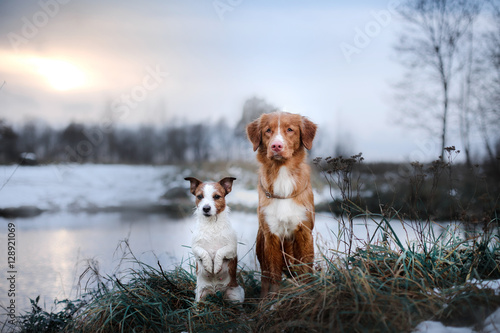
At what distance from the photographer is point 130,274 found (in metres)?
4.90

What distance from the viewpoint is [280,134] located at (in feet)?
14.3

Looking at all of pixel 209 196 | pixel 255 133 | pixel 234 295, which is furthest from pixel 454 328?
pixel 255 133

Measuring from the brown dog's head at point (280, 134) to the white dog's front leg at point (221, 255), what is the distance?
1.10 meters

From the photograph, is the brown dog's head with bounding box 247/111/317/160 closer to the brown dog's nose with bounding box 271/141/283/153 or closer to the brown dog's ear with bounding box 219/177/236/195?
the brown dog's nose with bounding box 271/141/283/153

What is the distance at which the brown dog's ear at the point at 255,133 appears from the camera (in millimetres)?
4559

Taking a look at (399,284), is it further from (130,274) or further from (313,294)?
(130,274)

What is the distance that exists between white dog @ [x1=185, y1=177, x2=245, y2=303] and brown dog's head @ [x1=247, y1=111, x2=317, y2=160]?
1.86ft

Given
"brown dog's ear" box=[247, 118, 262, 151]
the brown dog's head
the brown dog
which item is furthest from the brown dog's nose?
"brown dog's ear" box=[247, 118, 262, 151]

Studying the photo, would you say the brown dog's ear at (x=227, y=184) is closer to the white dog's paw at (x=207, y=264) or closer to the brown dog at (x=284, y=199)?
the brown dog at (x=284, y=199)

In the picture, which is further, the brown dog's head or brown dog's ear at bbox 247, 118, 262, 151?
brown dog's ear at bbox 247, 118, 262, 151

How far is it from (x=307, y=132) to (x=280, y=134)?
0.36m

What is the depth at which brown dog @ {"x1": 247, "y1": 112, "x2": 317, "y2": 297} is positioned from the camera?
4434 mm

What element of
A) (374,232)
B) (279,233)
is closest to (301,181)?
(279,233)

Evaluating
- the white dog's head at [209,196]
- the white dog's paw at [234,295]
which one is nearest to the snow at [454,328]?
the white dog's paw at [234,295]
